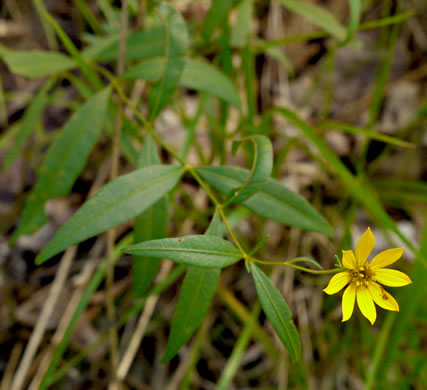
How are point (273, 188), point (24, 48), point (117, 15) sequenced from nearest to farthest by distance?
point (273, 188), point (117, 15), point (24, 48)

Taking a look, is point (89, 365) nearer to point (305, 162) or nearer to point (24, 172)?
Answer: point (24, 172)

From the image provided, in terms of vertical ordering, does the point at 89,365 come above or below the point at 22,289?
below

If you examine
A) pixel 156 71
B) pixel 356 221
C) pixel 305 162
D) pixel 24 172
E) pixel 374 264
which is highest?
pixel 156 71

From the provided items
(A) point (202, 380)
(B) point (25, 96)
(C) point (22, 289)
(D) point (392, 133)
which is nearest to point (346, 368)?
(A) point (202, 380)

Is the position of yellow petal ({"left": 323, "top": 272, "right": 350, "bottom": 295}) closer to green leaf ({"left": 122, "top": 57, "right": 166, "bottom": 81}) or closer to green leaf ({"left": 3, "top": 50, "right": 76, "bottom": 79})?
green leaf ({"left": 122, "top": 57, "right": 166, "bottom": 81})

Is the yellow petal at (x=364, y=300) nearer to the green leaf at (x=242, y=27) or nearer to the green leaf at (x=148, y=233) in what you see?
the green leaf at (x=148, y=233)

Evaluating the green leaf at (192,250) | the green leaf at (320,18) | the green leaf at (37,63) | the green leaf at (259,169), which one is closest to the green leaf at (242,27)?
the green leaf at (320,18)

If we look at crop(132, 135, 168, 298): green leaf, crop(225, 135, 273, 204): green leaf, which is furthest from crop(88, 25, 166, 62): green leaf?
crop(225, 135, 273, 204): green leaf
